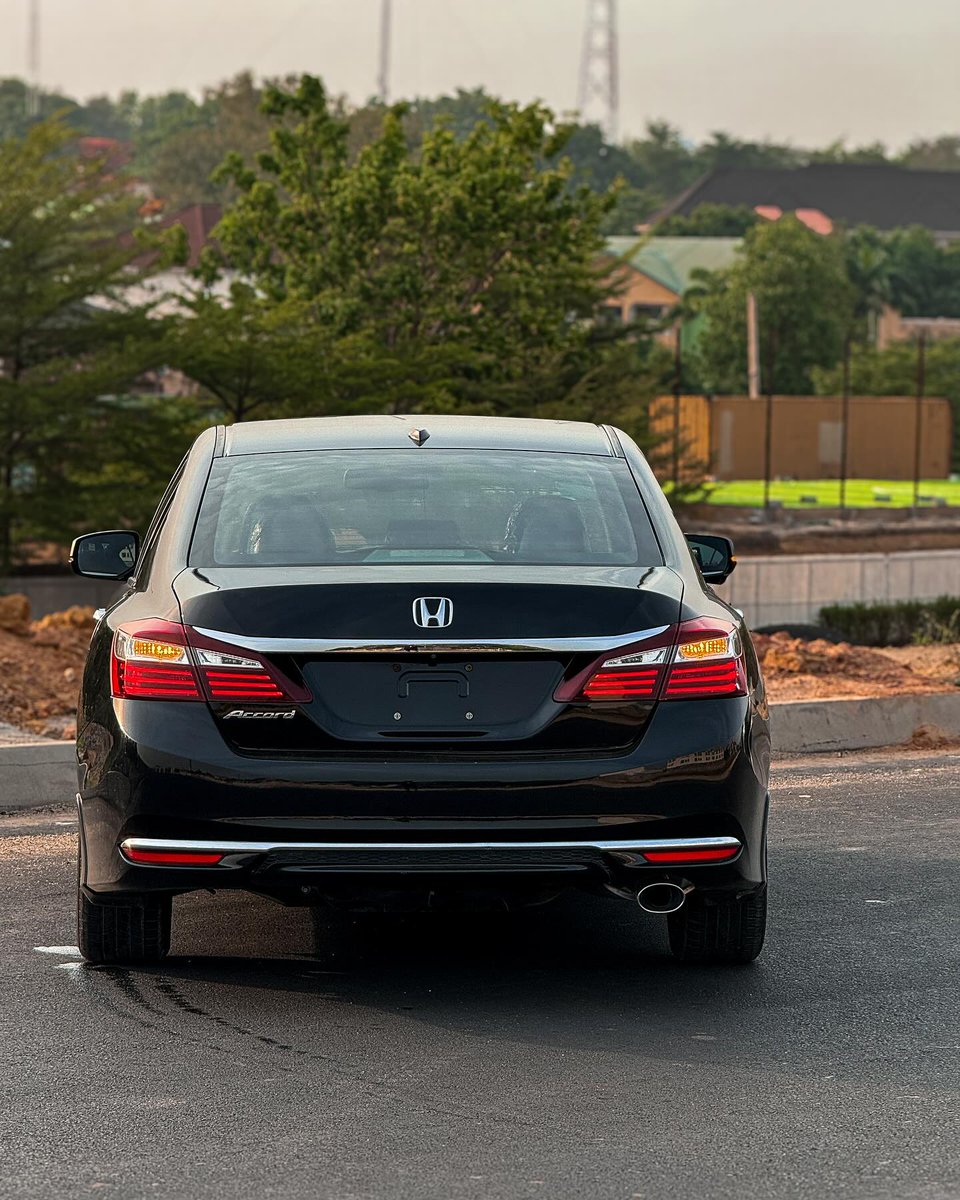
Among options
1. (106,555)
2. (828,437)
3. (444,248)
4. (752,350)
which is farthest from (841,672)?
(752,350)

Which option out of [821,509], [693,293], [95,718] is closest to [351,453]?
Answer: [95,718]

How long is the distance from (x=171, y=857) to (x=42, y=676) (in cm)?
807

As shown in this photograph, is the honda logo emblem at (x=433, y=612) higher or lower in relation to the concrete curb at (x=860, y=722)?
higher

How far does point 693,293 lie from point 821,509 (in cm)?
4243

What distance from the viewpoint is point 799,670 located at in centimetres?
1440

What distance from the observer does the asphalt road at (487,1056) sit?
14.9 ft

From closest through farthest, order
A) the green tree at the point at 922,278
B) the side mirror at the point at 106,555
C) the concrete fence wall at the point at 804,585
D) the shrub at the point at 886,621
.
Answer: the side mirror at the point at 106,555 < the shrub at the point at 886,621 < the concrete fence wall at the point at 804,585 < the green tree at the point at 922,278

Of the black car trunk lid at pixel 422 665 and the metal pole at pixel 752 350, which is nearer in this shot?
the black car trunk lid at pixel 422 665

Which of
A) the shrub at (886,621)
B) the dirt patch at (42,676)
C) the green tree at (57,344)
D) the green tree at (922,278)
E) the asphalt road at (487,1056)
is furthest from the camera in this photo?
the green tree at (922,278)

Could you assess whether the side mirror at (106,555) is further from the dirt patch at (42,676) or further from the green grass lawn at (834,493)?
the green grass lawn at (834,493)

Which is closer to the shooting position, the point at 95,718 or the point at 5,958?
the point at 95,718

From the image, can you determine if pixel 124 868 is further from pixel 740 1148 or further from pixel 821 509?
pixel 821 509

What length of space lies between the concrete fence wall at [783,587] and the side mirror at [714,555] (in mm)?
19524

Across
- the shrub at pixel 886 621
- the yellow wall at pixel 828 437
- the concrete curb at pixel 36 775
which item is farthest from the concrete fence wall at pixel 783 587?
the yellow wall at pixel 828 437
